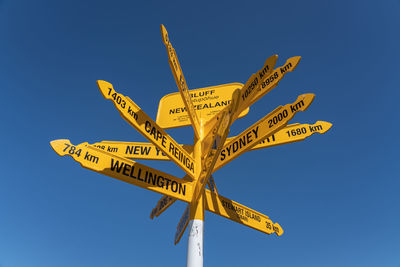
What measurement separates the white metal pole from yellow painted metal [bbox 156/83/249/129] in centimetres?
205

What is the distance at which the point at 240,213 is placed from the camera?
200 inches

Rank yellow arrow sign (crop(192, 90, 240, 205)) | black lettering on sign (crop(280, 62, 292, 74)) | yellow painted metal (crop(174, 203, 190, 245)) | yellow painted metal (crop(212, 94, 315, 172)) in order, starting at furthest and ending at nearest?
yellow painted metal (crop(174, 203, 190, 245))
black lettering on sign (crop(280, 62, 292, 74))
yellow painted metal (crop(212, 94, 315, 172))
yellow arrow sign (crop(192, 90, 240, 205))

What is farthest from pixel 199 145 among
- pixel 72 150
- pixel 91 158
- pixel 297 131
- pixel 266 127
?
pixel 72 150

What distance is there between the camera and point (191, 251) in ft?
13.2

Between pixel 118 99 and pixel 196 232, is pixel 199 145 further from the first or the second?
pixel 118 99

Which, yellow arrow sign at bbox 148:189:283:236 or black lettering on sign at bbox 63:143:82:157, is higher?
black lettering on sign at bbox 63:143:82:157

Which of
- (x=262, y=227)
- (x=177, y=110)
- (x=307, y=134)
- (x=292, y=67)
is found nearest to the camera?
(x=292, y=67)

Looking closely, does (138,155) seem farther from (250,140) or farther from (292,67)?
(292,67)

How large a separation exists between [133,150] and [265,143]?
2.47 meters

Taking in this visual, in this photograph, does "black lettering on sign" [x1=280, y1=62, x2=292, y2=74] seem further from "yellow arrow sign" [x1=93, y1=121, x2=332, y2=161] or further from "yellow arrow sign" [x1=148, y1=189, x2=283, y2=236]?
"yellow arrow sign" [x1=148, y1=189, x2=283, y2=236]

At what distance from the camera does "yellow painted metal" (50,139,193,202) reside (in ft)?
12.6

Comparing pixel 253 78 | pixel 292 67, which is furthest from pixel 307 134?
pixel 253 78

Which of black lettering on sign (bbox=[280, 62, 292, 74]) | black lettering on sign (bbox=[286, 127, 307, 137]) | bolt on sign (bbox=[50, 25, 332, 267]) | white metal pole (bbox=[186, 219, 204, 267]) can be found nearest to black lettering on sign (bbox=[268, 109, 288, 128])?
bolt on sign (bbox=[50, 25, 332, 267])

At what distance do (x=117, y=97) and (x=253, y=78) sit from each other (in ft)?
5.99
